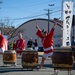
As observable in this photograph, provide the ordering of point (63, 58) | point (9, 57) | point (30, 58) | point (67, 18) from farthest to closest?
point (67, 18), point (9, 57), point (30, 58), point (63, 58)

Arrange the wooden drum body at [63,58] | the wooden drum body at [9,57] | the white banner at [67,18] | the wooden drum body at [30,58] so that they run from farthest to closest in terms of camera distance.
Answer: the white banner at [67,18]
the wooden drum body at [9,57]
the wooden drum body at [30,58]
the wooden drum body at [63,58]

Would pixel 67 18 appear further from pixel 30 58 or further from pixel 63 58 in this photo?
pixel 63 58

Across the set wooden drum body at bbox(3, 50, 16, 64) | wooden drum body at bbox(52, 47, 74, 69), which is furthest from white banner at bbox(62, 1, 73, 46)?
wooden drum body at bbox(52, 47, 74, 69)

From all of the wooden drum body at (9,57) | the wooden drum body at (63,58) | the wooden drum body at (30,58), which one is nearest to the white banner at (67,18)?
the wooden drum body at (9,57)

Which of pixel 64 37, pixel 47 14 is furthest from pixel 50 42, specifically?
pixel 47 14

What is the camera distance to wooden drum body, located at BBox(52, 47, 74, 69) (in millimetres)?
10906

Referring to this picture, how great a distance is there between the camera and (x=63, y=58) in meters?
10.9

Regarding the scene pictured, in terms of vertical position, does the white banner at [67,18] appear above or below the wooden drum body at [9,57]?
above

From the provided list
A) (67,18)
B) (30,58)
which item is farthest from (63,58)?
(67,18)

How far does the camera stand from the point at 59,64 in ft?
36.1

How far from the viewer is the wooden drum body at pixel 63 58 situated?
1091 centimetres

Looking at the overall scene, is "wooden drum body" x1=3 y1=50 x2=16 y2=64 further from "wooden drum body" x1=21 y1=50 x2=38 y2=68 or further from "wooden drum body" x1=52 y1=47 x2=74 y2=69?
"wooden drum body" x1=52 y1=47 x2=74 y2=69

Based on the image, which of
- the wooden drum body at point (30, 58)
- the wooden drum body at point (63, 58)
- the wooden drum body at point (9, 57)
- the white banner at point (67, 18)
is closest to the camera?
the wooden drum body at point (63, 58)

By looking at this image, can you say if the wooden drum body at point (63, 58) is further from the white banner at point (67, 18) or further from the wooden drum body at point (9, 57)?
the white banner at point (67, 18)
